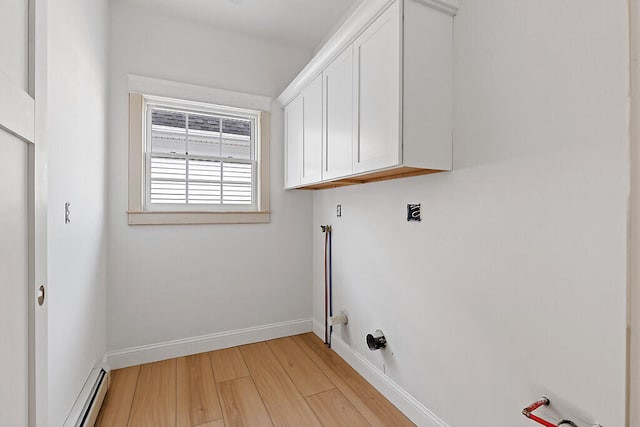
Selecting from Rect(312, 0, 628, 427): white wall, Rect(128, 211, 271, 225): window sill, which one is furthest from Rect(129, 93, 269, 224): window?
Rect(312, 0, 628, 427): white wall

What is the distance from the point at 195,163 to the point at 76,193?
1122 mm

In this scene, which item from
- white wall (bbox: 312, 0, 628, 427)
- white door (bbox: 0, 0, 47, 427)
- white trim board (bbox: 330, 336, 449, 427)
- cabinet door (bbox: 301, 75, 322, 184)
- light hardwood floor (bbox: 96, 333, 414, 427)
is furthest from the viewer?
cabinet door (bbox: 301, 75, 322, 184)

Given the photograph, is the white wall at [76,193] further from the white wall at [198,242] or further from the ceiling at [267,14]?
the ceiling at [267,14]

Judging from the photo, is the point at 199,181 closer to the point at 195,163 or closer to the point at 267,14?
the point at 195,163

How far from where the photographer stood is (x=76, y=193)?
5.87ft

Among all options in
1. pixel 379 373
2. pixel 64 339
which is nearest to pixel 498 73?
pixel 379 373

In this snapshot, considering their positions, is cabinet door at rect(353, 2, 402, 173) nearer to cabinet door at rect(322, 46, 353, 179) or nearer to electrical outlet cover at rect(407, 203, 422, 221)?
cabinet door at rect(322, 46, 353, 179)

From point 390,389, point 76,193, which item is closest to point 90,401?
point 76,193

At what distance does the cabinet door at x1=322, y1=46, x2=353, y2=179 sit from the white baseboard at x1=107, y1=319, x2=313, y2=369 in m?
1.66

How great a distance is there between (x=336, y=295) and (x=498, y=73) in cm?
201

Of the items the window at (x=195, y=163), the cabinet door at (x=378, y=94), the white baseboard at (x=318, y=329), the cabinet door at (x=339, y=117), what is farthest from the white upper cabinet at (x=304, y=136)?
the white baseboard at (x=318, y=329)

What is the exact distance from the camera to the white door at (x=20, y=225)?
780 mm

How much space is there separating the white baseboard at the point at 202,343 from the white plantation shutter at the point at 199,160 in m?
1.17

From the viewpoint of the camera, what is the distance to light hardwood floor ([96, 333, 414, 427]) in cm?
190
